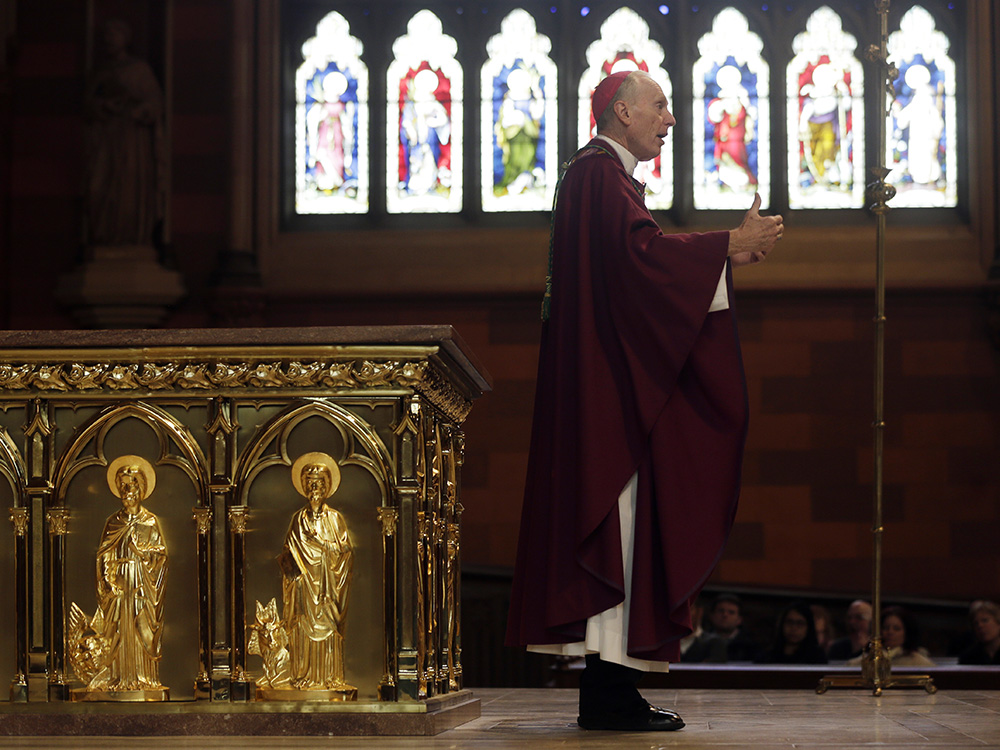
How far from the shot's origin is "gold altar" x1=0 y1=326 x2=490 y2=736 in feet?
12.9

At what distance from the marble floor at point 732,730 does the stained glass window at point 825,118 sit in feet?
21.8

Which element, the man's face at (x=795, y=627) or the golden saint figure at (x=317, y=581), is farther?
the man's face at (x=795, y=627)

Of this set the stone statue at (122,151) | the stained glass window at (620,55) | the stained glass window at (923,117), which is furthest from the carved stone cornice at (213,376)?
the stained glass window at (923,117)

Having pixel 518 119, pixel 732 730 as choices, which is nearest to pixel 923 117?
pixel 518 119

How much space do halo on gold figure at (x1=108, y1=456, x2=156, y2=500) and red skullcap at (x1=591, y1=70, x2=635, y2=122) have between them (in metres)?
1.66

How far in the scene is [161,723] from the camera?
3869 mm

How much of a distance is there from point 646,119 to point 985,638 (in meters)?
5.04

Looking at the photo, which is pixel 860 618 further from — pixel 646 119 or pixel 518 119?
pixel 646 119

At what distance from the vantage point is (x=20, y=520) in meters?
Answer: 4.05

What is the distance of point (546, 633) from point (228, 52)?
8.02 m

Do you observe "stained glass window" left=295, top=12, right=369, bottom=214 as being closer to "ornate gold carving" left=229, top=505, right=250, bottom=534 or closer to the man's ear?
the man's ear

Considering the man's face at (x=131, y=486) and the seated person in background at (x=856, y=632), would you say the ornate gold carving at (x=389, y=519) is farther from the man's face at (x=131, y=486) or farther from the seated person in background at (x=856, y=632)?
the seated person in background at (x=856, y=632)

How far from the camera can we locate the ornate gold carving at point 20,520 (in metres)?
4.05

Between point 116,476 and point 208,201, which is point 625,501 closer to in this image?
point 116,476
